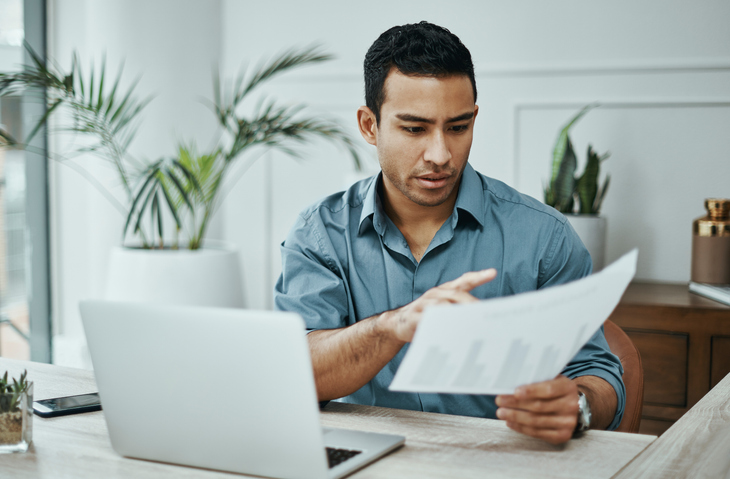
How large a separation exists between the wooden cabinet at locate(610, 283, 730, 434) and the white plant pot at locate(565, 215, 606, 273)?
20cm

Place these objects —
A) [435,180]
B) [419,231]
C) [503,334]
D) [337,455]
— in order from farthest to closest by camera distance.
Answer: [419,231]
[435,180]
[337,455]
[503,334]

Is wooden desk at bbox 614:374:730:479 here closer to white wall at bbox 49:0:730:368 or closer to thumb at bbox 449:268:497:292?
thumb at bbox 449:268:497:292

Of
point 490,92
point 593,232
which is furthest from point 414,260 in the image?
point 490,92

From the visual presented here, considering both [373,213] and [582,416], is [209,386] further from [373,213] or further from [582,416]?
[373,213]

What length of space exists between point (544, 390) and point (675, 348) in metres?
1.38

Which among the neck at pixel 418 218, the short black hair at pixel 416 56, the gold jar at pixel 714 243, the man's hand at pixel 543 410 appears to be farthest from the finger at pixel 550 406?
the gold jar at pixel 714 243

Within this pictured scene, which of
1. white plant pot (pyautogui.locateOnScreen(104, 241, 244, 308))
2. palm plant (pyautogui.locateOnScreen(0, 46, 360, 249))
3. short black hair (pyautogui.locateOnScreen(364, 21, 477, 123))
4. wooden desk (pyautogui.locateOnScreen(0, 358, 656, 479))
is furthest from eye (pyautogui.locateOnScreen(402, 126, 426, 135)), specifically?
white plant pot (pyautogui.locateOnScreen(104, 241, 244, 308))

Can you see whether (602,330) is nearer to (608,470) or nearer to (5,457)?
(608,470)

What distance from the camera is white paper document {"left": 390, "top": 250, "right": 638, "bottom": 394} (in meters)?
0.71

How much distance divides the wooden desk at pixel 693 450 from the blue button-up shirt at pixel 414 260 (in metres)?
0.41

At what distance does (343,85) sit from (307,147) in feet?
1.05

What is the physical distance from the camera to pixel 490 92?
274 centimetres

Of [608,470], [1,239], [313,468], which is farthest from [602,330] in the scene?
[1,239]

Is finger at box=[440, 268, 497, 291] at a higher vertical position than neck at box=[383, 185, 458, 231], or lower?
lower
